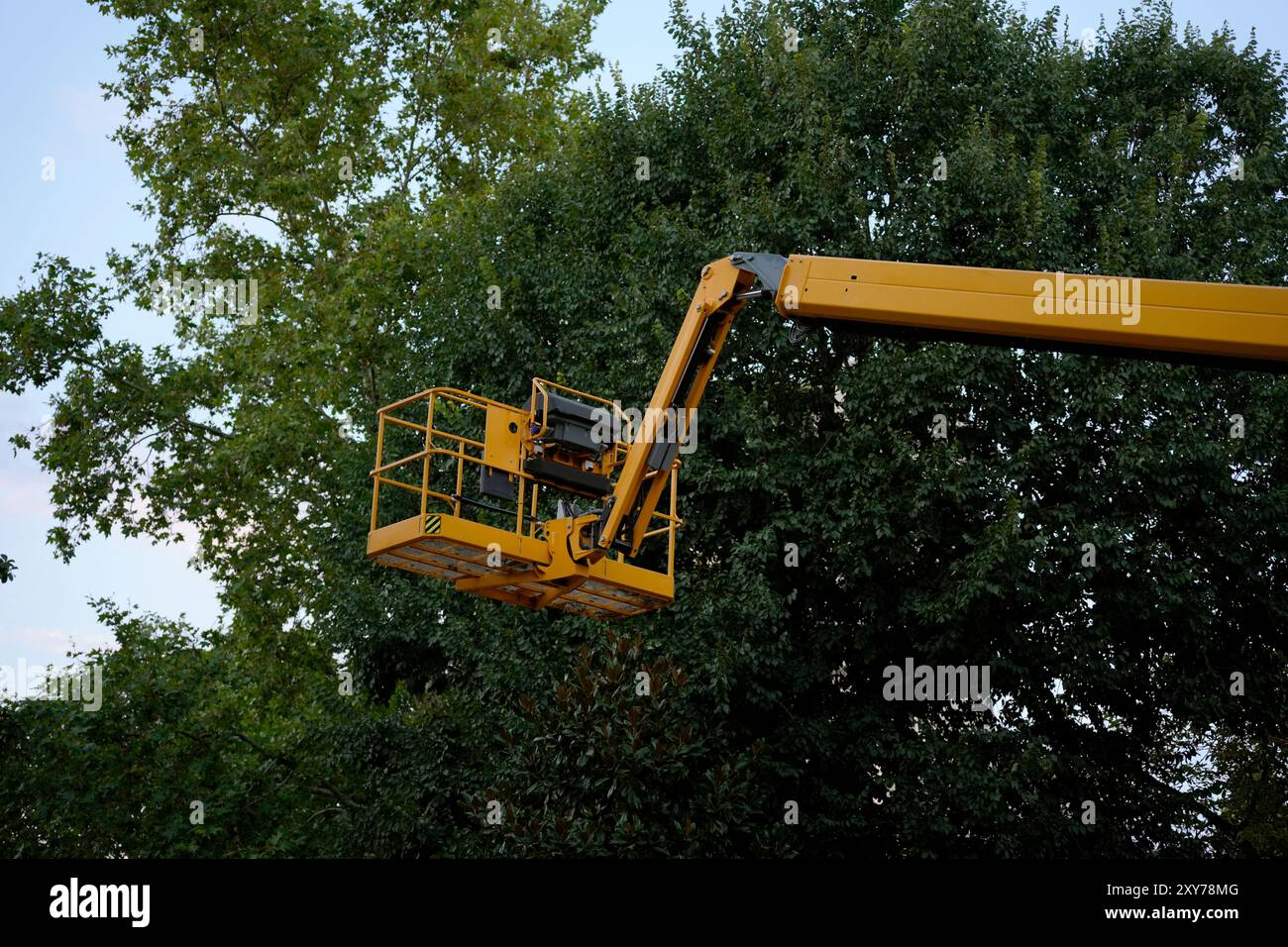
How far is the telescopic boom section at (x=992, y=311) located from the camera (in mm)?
9023

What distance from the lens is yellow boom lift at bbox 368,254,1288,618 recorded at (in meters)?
9.16

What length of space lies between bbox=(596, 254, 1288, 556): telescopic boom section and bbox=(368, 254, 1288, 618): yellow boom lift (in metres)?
0.01

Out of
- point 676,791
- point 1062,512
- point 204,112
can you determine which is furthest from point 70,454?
point 1062,512

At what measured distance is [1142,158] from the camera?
62.3 feet

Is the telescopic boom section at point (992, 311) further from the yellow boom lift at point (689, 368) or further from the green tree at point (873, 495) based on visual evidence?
the green tree at point (873, 495)

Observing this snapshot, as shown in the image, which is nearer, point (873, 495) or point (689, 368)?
point (689, 368)

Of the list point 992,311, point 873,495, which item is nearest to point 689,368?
point 992,311

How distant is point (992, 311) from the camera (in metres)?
9.66

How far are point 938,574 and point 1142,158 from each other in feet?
22.9

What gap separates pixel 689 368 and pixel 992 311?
2.97 metres

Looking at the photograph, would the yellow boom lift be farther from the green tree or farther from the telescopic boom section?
the green tree

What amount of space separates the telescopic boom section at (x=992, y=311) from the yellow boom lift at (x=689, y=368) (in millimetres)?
11

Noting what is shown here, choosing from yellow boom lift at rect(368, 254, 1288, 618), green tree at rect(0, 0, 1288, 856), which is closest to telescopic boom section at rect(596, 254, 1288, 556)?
yellow boom lift at rect(368, 254, 1288, 618)

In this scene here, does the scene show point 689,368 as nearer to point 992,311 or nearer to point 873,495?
point 992,311
